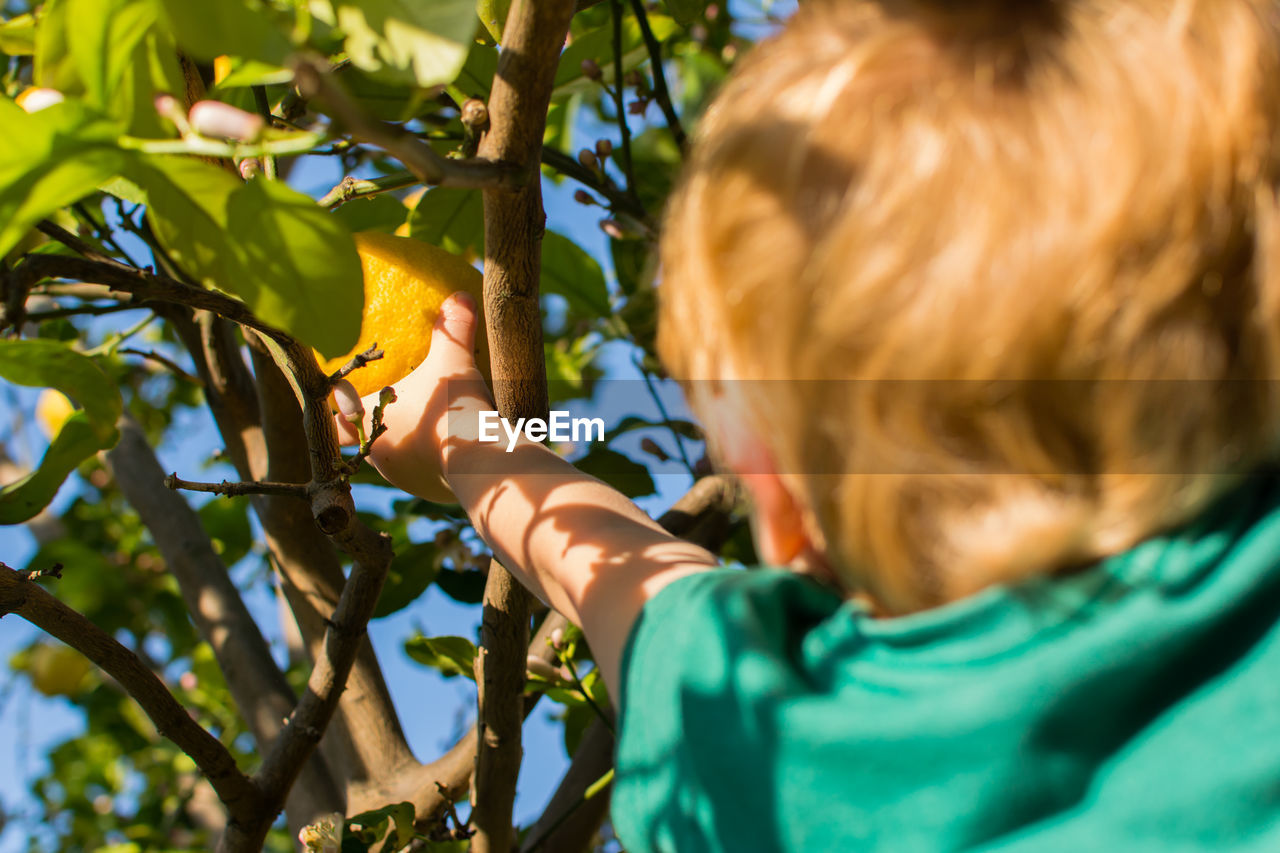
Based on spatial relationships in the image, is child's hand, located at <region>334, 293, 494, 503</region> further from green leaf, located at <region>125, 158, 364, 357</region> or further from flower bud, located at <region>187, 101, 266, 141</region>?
flower bud, located at <region>187, 101, 266, 141</region>

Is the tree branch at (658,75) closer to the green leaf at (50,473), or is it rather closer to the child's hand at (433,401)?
the child's hand at (433,401)

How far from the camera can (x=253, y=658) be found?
3.92ft

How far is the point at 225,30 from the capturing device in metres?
0.37

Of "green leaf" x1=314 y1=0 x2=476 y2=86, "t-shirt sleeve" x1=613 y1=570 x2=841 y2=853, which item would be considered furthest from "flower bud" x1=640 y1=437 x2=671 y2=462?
"green leaf" x1=314 y1=0 x2=476 y2=86

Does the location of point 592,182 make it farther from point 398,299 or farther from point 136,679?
point 136,679

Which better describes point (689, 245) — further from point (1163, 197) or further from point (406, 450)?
point (406, 450)

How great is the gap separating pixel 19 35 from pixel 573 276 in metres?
0.57

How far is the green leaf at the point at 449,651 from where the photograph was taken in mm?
980

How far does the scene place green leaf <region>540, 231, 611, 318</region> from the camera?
44.0 inches

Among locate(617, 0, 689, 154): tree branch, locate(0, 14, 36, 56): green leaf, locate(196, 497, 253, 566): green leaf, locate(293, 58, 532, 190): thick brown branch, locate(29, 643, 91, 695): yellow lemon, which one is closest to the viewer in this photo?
locate(293, 58, 532, 190): thick brown branch

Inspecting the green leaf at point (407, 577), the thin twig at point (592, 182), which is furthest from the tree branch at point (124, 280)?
the green leaf at point (407, 577)

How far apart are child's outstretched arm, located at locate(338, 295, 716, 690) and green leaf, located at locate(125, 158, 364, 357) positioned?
20 centimetres

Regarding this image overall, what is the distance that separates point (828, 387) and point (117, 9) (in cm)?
33

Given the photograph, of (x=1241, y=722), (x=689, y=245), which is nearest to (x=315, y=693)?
(x=689, y=245)
